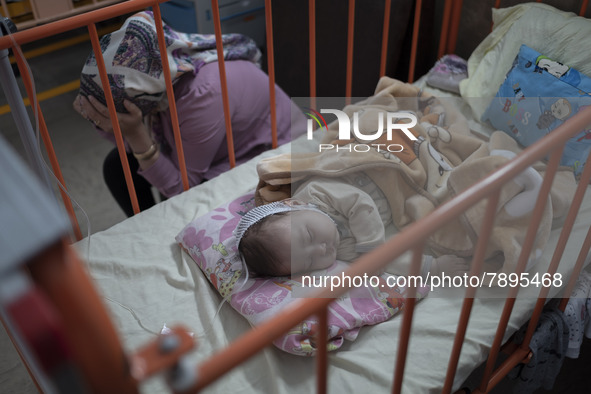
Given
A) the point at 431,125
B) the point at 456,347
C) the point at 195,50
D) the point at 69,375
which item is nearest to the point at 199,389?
the point at 69,375

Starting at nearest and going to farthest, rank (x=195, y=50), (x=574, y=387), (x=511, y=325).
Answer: (x=511, y=325), (x=574, y=387), (x=195, y=50)

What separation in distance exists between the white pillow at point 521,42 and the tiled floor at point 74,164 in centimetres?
80

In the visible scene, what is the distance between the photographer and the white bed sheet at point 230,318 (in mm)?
1111

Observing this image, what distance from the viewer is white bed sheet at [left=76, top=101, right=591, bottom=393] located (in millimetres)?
1111

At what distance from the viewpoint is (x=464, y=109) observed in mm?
1854

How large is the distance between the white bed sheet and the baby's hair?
118 millimetres

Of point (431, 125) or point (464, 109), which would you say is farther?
point (464, 109)

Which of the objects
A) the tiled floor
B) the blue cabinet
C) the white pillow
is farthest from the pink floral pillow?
the blue cabinet

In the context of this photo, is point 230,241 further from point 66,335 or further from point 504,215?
point 66,335

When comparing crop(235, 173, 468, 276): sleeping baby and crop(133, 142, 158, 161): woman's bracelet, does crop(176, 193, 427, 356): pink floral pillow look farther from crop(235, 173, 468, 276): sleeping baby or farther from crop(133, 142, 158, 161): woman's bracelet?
crop(133, 142, 158, 161): woman's bracelet

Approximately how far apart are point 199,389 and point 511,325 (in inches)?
33.9

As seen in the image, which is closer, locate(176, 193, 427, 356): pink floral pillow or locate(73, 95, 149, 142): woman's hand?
locate(176, 193, 427, 356): pink floral pillow

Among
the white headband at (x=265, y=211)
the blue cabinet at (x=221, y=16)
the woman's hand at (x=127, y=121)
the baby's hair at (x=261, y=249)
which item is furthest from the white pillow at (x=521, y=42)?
the blue cabinet at (x=221, y=16)

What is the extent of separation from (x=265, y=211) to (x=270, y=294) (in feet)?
0.63
